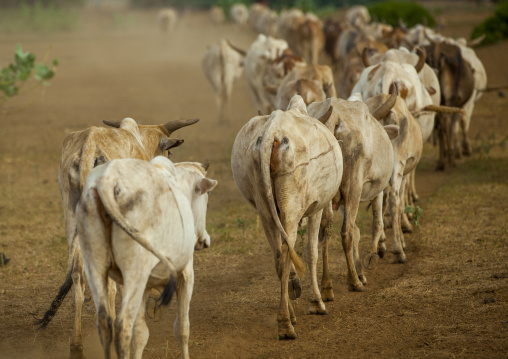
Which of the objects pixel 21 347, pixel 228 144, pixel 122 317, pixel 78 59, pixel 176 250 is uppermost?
pixel 176 250

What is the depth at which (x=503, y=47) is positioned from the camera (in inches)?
885

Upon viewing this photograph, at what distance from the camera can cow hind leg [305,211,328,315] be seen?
617cm

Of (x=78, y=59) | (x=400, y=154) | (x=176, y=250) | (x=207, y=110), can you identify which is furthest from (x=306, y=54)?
(x=176, y=250)

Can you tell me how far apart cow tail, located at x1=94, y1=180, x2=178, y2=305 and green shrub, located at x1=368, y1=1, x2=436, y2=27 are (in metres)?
25.7

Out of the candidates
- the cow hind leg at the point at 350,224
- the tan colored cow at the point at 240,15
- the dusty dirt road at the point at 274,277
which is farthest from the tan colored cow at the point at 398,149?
the tan colored cow at the point at 240,15

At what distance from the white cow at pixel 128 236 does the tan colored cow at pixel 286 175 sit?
3.57 feet

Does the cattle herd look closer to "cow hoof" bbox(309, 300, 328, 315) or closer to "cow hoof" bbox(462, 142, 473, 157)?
"cow hoof" bbox(309, 300, 328, 315)

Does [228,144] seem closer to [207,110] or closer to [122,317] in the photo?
[207,110]

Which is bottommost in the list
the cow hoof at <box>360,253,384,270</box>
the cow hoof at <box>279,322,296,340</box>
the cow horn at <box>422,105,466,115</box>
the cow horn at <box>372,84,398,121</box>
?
the cow hoof at <box>279,322,296,340</box>

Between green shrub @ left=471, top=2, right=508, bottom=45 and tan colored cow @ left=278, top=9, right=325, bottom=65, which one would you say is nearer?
tan colored cow @ left=278, top=9, right=325, bottom=65

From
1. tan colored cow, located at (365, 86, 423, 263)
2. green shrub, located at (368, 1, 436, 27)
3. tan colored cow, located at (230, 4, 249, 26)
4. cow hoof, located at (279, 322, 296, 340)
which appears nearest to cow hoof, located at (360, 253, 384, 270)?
tan colored cow, located at (365, 86, 423, 263)

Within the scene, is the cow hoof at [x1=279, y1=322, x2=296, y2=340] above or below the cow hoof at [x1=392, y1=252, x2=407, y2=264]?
above

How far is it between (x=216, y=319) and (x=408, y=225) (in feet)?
11.0

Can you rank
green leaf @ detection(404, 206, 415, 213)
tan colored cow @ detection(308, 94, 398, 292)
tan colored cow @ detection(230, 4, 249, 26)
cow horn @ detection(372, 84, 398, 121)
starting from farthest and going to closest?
tan colored cow @ detection(230, 4, 249, 26)
green leaf @ detection(404, 206, 415, 213)
cow horn @ detection(372, 84, 398, 121)
tan colored cow @ detection(308, 94, 398, 292)
